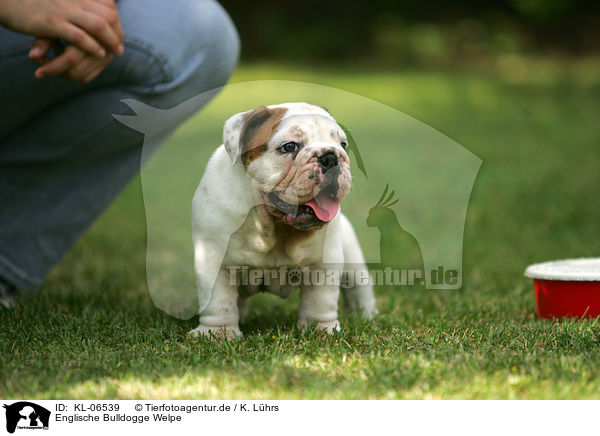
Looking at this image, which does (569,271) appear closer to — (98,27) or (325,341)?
(325,341)

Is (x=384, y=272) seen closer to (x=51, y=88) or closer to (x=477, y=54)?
(x=51, y=88)

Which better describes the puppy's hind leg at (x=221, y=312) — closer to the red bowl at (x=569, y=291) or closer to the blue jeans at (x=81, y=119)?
the blue jeans at (x=81, y=119)

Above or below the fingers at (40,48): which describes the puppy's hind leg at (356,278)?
below

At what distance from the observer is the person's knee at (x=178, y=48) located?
2.67 m

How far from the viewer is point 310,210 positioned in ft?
6.46

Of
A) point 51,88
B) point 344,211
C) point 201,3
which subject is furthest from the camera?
point 201,3

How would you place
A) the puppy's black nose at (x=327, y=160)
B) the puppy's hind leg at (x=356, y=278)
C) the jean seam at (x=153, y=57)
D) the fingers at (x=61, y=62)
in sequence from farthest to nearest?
the jean seam at (x=153, y=57), the puppy's hind leg at (x=356, y=278), the fingers at (x=61, y=62), the puppy's black nose at (x=327, y=160)

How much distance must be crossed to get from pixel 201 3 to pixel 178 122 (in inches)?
20.3

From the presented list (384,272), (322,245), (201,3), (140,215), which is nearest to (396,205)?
(322,245)

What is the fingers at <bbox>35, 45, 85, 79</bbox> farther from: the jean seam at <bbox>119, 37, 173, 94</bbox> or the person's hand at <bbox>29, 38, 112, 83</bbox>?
the jean seam at <bbox>119, 37, 173, 94</bbox>

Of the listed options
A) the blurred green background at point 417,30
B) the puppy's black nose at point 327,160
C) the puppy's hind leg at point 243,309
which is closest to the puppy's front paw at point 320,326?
the puppy's hind leg at point 243,309
